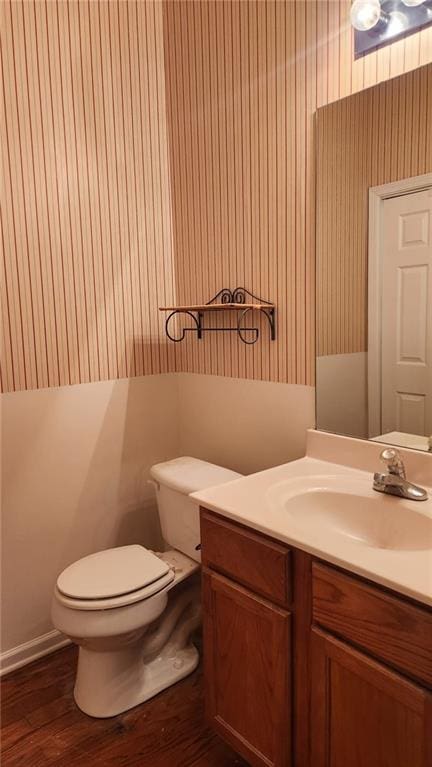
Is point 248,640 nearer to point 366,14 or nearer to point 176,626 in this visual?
point 176,626

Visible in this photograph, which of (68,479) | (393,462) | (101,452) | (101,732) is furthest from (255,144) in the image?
(101,732)

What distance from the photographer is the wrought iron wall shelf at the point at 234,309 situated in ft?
6.01

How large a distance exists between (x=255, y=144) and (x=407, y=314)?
0.89 metres

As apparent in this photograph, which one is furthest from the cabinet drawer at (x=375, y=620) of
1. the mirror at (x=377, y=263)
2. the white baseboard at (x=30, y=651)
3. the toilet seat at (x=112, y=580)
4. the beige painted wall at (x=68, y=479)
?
A: the white baseboard at (x=30, y=651)

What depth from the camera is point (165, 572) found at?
5.60 ft

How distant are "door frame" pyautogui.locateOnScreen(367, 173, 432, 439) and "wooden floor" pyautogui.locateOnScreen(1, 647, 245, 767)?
3.67 ft

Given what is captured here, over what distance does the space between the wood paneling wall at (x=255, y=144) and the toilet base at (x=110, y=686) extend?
117 centimetres

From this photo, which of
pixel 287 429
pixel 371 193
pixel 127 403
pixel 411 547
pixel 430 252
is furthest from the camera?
pixel 127 403

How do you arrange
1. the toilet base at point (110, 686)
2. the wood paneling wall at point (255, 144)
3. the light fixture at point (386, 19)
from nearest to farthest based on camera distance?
the light fixture at point (386, 19) < the wood paneling wall at point (255, 144) < the toilet base at point (110, 686)

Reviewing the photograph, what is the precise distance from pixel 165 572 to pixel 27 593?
62 cm

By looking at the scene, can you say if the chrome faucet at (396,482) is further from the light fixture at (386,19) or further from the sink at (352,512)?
the light fixture at (386,19)

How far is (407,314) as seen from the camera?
143cm

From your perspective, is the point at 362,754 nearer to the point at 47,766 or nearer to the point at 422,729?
the point at 422,729

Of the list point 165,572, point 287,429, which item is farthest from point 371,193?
point 165,572
